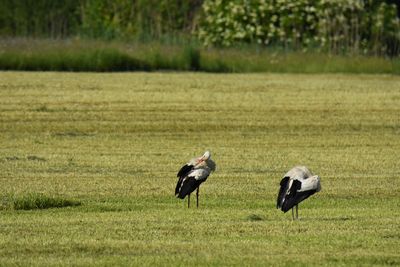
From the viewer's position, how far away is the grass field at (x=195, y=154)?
13.7 metres

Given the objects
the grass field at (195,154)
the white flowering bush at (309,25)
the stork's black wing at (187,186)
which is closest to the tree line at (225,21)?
the white flowering bush at (309,25)

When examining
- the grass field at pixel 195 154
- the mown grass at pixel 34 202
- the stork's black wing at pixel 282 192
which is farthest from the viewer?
the mown grass at pixel 34 202

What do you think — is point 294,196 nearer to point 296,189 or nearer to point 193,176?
point 296,189

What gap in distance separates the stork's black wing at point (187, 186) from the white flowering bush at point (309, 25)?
27.4 metres

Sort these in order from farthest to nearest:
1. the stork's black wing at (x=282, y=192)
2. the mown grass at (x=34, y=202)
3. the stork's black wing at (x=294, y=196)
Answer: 1. the mown grass at (x=34, y=202)
2. the stork's black wing at (x=282, y=192)
3. the stork's black wing at (x=294, y=196)

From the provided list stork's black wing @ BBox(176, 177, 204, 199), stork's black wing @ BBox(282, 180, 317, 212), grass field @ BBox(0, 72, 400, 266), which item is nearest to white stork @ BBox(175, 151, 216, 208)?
stork's black wing @ BBox(176, 177, 204, 199)

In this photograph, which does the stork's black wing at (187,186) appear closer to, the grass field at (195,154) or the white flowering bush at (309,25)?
the grass field at (195,154)

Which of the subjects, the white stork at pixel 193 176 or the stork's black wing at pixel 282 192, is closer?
the stork's black wing at pixel 282 192

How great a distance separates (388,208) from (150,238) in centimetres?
432

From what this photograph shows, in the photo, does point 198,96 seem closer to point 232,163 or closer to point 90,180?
point 232,163

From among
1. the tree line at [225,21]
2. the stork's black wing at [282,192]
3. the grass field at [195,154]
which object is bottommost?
the tree line at [225,21]

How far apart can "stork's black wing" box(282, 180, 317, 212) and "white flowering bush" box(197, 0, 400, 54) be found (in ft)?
93.8

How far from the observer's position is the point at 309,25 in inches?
1841

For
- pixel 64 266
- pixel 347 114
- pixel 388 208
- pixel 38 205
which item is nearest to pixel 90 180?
pixel 38 205
